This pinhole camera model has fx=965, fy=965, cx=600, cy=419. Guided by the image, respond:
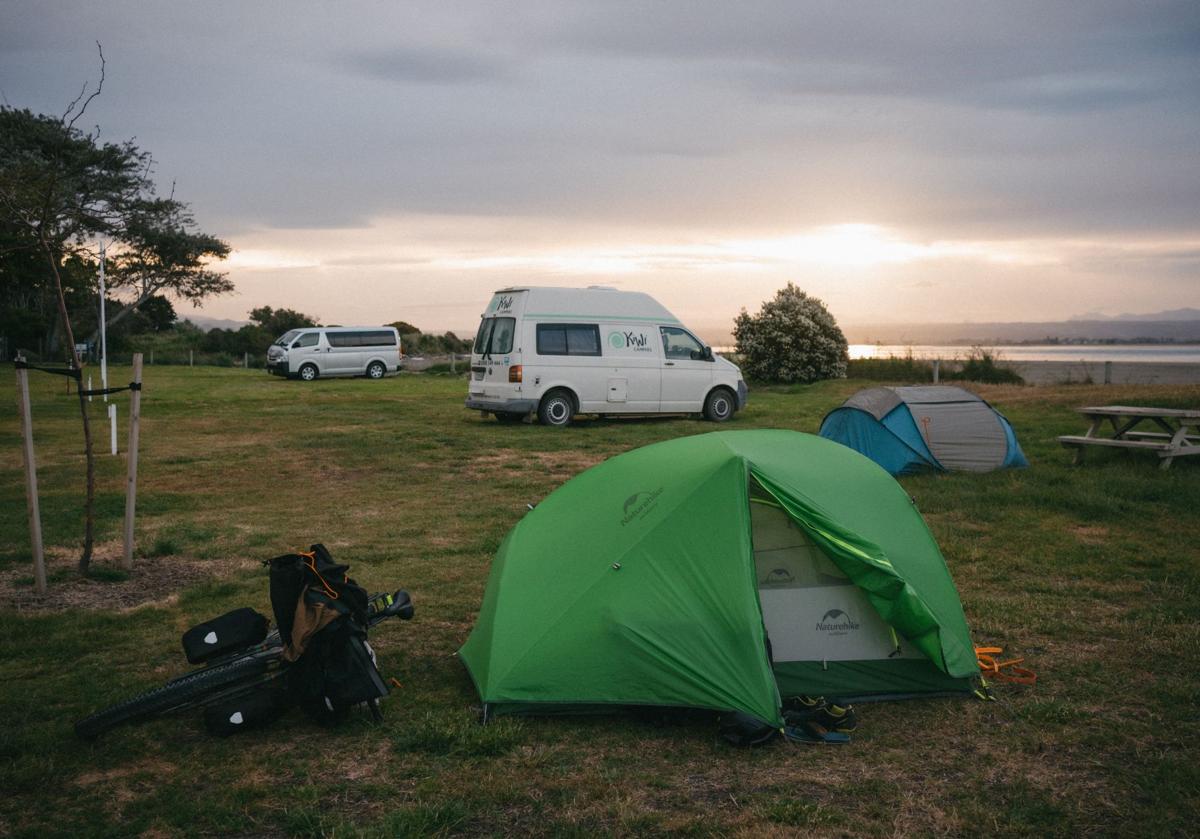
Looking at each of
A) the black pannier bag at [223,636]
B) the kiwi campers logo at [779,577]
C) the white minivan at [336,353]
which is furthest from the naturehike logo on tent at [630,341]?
the white minivan at [336,353]

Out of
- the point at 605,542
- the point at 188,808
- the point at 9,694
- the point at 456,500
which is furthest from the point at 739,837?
the point at 456,500

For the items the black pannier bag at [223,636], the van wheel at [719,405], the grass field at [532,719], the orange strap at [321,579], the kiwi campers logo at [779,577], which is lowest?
the grass field at [532,719]

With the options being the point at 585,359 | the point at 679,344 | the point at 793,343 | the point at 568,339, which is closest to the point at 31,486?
the point at 568,339

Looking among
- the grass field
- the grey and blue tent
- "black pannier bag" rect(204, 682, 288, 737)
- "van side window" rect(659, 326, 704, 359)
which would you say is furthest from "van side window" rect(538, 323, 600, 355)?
"black pannier bag" rect(204, 682, 288, 737)

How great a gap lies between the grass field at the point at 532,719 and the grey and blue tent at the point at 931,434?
39 cm

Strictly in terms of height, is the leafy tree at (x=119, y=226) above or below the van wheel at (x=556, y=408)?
above

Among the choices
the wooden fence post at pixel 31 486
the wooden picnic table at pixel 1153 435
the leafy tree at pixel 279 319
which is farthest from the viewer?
the leafy tree at pixel 279 319

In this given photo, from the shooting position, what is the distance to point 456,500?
11.5 m

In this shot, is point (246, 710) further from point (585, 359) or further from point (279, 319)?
point (279, 319)

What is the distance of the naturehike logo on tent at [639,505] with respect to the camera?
550cm

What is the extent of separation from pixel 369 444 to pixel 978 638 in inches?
457

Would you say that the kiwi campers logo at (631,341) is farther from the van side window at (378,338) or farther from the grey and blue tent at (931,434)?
the van side window at (378,338)

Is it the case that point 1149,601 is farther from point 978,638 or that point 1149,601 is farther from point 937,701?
point 937,701

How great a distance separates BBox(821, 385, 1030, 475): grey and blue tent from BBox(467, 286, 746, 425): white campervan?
630cm
